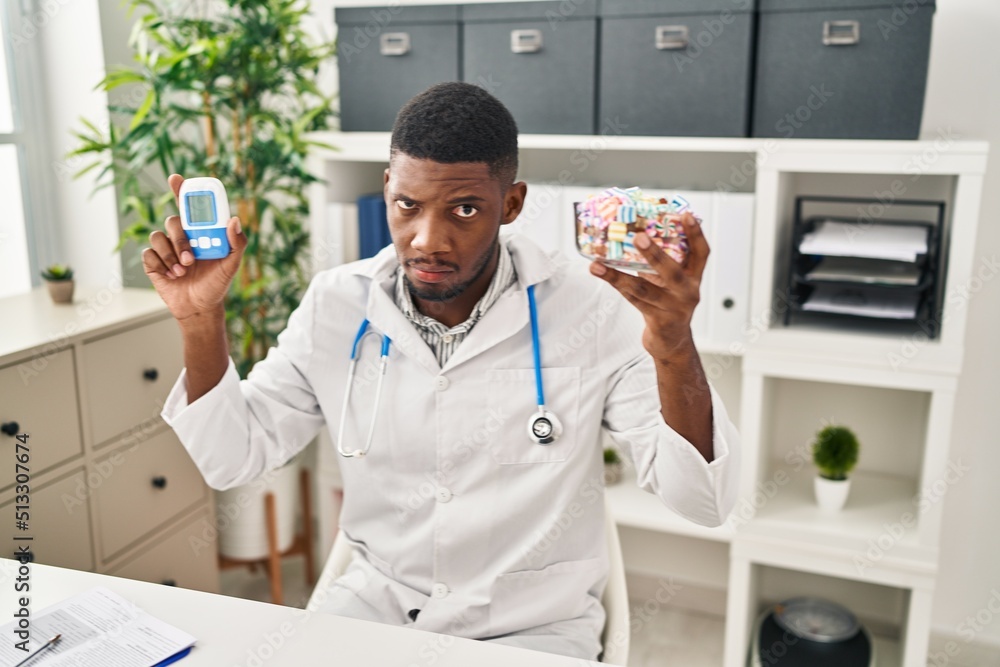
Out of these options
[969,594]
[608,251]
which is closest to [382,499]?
[608,251]

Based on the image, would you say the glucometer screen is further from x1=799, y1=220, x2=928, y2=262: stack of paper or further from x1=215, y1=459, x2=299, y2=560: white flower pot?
x1=215, y1=459, x2=299, y2=560: white flower pot

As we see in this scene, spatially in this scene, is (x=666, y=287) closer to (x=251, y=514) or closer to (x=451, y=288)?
(x=451, y=288)

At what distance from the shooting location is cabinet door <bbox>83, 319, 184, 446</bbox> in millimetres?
1931

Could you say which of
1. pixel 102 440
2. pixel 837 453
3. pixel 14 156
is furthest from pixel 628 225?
pixel 14 156

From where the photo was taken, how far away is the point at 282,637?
1070mm

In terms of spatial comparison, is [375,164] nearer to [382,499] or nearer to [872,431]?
[382,499]

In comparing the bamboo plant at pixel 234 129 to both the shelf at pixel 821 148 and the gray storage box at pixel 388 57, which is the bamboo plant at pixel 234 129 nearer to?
the gray storage box at pixel 388 57

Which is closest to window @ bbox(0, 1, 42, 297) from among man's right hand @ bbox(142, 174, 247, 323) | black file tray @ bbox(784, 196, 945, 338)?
man's right hand @ bbox(142, 174, 247, 323)

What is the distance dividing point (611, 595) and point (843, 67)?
117 centimetres

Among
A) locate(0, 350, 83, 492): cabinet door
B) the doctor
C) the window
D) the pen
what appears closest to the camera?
the pen

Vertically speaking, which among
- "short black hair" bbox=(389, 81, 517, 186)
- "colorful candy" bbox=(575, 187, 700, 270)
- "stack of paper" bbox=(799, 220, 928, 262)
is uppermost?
"short black hair" bbox=(389, 81, 517, 186)

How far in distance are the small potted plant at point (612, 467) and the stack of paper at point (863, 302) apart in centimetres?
67

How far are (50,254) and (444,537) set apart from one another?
1.63m

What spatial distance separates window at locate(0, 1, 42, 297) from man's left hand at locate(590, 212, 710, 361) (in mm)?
1866
